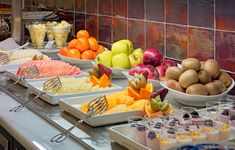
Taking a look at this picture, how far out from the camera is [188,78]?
61.4 inches

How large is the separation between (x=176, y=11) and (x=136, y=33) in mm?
350

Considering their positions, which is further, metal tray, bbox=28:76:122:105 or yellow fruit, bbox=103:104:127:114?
metal tray, bbox=28:76:122:105

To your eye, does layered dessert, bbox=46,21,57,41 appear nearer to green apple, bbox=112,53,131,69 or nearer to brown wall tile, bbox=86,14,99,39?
brown wall tile, bbox=86,14,99,39

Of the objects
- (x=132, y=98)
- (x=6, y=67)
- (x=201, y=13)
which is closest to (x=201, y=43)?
(x=201, y=13)

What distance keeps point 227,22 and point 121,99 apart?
516mm

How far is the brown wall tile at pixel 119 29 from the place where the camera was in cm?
240

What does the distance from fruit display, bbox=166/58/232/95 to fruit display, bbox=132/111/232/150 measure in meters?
0.33

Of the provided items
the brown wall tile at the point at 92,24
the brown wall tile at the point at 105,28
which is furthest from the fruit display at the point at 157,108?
the brown wall tile at the point at 92,24

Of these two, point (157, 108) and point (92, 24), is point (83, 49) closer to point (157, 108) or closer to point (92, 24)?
point (92, 24)

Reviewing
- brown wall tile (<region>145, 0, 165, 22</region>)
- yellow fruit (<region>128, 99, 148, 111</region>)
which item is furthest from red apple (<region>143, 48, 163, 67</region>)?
yellow fruit (<region>128, 99, 148, 111</region>)

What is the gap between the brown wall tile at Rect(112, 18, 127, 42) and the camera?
240 centimetres

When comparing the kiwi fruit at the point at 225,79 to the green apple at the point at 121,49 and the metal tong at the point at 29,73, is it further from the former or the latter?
the metal tong at the point at 29,73

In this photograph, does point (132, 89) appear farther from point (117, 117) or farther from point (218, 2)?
point (218, 2)

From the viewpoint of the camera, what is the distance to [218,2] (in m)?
1.76
